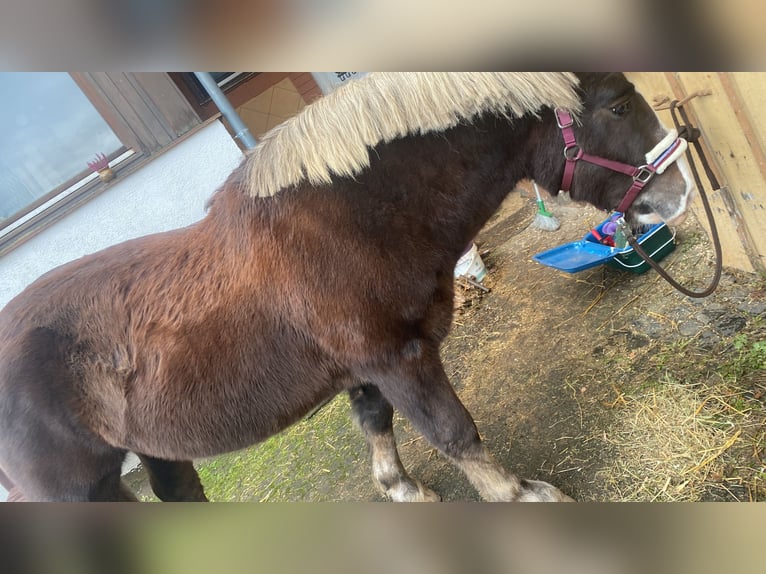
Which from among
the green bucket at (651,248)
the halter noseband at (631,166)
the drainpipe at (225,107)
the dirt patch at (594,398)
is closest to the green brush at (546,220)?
the dirt patch at (594,398)

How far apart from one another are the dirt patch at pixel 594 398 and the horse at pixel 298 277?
1.27 feet

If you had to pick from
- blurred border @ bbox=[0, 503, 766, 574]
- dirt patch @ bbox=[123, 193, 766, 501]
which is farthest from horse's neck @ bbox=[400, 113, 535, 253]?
blurred border @ bbox=[0, 503, 766, 574]

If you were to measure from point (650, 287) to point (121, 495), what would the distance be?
2265 millimetres

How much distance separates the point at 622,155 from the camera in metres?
1.40

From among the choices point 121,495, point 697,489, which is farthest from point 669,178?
point 121,495

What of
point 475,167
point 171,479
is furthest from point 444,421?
point 171,479

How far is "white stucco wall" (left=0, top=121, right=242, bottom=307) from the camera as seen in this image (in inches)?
34.5

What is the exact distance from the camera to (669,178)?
1.44m

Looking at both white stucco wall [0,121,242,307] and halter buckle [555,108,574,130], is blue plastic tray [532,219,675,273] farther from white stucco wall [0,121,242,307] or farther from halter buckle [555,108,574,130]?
white stucco wall [0,121,242,307]

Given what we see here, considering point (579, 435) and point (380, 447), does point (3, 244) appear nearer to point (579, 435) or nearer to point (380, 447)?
point (380, 447)

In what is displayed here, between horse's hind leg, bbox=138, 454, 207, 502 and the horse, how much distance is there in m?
0.27

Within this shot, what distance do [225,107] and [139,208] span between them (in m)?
0.36

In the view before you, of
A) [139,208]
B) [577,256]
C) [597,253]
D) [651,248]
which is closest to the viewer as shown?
[139,208]
